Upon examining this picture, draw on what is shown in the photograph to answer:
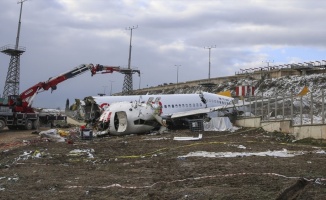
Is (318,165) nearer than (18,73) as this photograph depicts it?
Yes

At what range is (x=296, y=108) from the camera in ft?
67.7

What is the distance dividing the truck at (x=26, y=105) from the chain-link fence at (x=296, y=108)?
1788 cm

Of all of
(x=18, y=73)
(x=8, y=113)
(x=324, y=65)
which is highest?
(x=324, y=65)

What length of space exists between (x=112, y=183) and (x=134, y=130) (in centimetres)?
1677

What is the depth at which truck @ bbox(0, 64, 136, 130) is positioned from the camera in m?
33.0

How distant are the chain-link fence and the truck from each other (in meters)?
17.9

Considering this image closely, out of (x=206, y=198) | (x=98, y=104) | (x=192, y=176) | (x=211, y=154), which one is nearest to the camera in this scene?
(x=206, y=198)

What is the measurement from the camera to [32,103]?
35.8 meters

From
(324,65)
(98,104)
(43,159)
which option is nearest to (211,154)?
(43,159)

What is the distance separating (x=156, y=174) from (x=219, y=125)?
58.3 ft

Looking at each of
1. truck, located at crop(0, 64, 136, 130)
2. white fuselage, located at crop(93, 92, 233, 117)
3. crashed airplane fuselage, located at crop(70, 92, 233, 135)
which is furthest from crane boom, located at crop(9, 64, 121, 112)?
white fuselage, located at crop(93, 92, 233, 117)

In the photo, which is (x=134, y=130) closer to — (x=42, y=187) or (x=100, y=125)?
(x=100, y=125)

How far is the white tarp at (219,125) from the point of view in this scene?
2736 centimetres

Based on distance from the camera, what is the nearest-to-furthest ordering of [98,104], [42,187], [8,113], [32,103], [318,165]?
1. [42,187]
2. [318,165]
3. [98,104]
4. [8,113]
5. [32,103]
